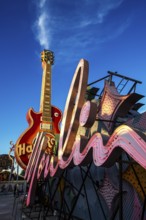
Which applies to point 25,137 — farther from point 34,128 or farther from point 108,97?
point 108,97

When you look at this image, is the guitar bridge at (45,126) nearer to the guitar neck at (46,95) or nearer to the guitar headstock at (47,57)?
the guitar neck at (46,95)

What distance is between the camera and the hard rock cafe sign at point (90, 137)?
545cm

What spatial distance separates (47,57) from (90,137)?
93.6ft

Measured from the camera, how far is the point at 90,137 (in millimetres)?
7801

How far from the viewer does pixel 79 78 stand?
32.3ft

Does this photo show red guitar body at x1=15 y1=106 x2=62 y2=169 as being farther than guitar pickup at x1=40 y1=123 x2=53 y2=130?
No

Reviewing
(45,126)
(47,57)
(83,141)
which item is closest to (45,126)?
(45,126)

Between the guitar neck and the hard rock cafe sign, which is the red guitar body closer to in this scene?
the guitar neck

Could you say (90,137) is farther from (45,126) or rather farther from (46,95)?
(46,95)

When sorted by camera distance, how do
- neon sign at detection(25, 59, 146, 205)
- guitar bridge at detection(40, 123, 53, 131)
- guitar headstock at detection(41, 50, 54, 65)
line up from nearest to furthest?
neon sign at detection(25, 59, 146, 205) < guitar bridge at detection(40, 123, 53, 131) < guitar headstock at detection(41, 50, 54, 65)

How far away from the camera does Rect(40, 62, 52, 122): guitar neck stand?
29125mm

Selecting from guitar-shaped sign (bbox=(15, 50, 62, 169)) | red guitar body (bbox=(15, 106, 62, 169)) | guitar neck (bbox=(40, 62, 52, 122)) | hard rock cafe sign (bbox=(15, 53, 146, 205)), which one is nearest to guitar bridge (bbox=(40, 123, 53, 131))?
guitar-shaped sign (bbox=(15, 50, 62, 169))

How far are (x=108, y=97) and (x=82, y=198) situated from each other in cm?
646

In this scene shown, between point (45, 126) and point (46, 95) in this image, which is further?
point (46, 95)
